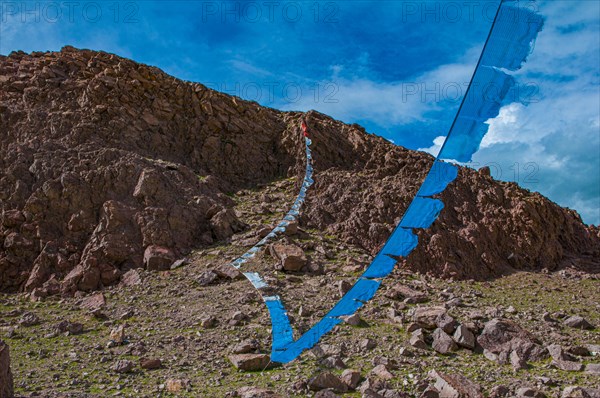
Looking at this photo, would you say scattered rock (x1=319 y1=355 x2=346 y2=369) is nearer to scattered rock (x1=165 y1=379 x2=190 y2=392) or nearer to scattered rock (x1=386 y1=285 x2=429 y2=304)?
scattered rock (x1=165 y1=379 x2=190 y2=392)

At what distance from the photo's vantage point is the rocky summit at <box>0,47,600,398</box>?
29.8 feet

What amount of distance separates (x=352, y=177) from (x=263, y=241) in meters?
6.88

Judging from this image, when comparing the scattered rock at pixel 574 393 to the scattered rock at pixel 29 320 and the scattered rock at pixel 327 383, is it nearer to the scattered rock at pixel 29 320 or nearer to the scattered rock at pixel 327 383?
the scattered rock at pixel 327 383

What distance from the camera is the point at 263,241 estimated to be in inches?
636

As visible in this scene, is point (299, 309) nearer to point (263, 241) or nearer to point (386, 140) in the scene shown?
point (263, 241)

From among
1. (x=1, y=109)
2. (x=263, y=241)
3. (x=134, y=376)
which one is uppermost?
(x=1, y=109)

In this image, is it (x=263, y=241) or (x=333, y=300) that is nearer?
(x=333, y=300)

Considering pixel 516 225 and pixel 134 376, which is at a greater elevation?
pixel 516 225

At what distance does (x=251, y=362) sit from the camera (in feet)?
30.2

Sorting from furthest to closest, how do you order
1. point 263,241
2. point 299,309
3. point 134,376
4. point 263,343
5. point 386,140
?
1. point 386,140
2. point 263,241
3. point 299,309
4. point 263,343
5. point 134,376

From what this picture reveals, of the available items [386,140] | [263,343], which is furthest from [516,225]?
[263,343]

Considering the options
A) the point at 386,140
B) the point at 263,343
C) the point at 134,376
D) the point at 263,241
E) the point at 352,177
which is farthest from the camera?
the point at 386,140

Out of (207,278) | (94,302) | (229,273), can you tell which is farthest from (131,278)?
(229,273)

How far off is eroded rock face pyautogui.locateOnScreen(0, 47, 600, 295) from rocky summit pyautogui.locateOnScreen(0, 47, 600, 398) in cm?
8
